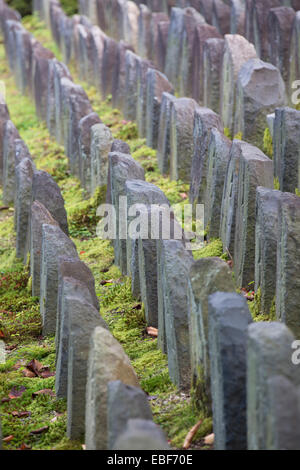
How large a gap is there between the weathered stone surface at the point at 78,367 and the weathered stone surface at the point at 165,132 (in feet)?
13.5

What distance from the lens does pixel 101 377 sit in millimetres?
3164

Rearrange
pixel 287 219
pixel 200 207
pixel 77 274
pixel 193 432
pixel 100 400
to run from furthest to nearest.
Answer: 1. pixel 200 207
2. pixel 77 274
3. pixel 287 219
4. pixel 193 432
5. pixel 100 400

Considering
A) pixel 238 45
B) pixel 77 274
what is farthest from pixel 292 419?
pixel 238 45

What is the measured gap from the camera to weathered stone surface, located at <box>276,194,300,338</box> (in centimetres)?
396

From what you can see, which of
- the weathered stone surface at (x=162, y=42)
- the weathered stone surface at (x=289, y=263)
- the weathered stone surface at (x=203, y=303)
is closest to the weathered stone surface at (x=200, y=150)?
the weathered stone surface at (x=289, y=263)

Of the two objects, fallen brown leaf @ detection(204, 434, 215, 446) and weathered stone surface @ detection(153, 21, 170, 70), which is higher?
weathered stone surface @ detection(153, 21, 170, 70)

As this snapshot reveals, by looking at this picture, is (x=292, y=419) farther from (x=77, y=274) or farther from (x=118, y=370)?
(x=77, y=274)

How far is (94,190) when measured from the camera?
7.57 metres

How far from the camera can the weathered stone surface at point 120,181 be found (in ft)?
19.0

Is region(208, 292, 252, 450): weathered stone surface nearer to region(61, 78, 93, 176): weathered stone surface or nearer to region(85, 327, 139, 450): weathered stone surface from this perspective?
region(85, 327, 139, 450): weathered stone surface

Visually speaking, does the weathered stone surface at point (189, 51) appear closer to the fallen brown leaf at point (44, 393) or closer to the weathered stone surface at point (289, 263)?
the weathered stone surface at point (289, 263)

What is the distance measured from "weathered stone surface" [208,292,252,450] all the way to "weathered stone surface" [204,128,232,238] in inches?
105

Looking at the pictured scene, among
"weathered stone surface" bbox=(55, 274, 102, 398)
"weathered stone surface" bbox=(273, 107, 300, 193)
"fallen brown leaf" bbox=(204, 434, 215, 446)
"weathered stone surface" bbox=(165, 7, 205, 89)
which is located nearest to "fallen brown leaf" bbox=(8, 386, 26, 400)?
"weathered stone surface" bbox=(55, 274, 102, 398)

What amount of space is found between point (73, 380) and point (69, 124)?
5809 mm
